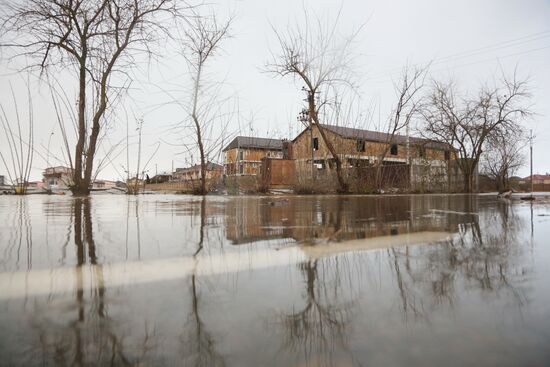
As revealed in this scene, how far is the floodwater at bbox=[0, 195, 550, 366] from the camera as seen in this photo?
51cm

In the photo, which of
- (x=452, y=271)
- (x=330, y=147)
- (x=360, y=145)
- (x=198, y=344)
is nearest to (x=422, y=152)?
(x=360, y=145)

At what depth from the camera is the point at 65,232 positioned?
1.69 meters

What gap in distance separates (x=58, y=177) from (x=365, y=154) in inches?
459

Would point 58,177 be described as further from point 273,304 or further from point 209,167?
point 273,304

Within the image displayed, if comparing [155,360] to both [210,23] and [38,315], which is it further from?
[210,23]

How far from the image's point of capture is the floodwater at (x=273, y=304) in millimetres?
511

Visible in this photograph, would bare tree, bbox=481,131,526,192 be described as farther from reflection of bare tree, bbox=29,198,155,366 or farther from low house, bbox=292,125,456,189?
reflection of bare tree, bbox=29,198,155,366

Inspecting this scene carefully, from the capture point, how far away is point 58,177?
6.17 metres

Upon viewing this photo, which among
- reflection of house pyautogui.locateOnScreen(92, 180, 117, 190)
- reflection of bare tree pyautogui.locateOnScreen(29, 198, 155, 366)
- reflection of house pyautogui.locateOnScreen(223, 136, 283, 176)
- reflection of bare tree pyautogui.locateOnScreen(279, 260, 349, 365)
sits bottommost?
reflection of bare tree pyautogui.locateOnScreen(279, 260, 349, 365)

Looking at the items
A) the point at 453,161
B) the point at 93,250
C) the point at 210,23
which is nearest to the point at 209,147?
the point at 210,23

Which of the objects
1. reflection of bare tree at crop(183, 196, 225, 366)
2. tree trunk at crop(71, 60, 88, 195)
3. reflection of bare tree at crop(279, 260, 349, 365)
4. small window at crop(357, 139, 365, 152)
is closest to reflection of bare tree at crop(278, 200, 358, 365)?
reflection of bare tree at crop(279, 260, 349, 365)

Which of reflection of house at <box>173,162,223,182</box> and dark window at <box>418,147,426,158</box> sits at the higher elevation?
dark window at <box>418,147,426,158</box>

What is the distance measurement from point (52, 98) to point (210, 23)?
3487mm

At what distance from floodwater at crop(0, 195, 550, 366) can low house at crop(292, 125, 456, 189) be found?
7.77 meters
